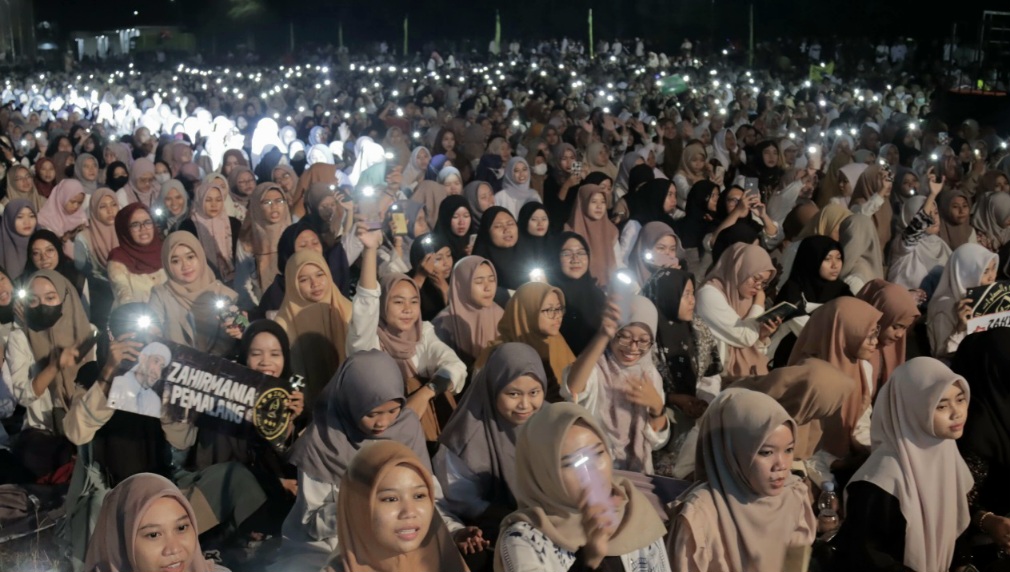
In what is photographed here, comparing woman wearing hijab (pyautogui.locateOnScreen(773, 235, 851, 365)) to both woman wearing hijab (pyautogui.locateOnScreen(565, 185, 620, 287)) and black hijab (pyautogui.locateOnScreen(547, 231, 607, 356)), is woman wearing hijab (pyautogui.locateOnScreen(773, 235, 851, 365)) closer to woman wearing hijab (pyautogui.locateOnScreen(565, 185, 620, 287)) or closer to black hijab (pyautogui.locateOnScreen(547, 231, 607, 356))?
black hijab (pyautogui.locateOnScreen(547, 231, 607, 356))

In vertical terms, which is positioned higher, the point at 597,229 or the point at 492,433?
the point at 492,433

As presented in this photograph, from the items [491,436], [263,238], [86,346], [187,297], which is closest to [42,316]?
[86,346]

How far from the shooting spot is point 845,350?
178 inches

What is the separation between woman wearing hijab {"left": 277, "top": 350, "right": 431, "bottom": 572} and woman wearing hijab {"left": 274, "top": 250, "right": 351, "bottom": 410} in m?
1.30

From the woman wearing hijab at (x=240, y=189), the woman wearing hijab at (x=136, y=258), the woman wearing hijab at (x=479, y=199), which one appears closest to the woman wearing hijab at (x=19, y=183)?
the woman wearing hijab at (x=240, y=189)

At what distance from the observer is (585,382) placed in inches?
165

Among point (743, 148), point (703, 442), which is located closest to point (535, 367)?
point (703, 442)

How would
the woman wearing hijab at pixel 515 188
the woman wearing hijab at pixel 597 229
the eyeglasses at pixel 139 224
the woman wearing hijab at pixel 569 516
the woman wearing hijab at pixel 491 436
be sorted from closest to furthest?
the woman wearing hijab at pixel 569 516, the woman wearing hijab at pixel 491 436, the eyeglasses at pixel 139 224, the woman wearing hijab at pixel 597 229, the woman wearing hijab at pixel 515 188

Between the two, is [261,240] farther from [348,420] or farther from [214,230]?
[348,420]

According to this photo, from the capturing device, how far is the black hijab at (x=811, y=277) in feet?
19.3

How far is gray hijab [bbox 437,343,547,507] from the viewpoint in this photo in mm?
3836

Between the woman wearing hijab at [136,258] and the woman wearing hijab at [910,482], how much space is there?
3.87m

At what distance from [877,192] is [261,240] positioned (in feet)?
13.5

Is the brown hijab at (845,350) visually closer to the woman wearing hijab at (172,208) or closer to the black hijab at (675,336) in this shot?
the black hijab at (675,336)
